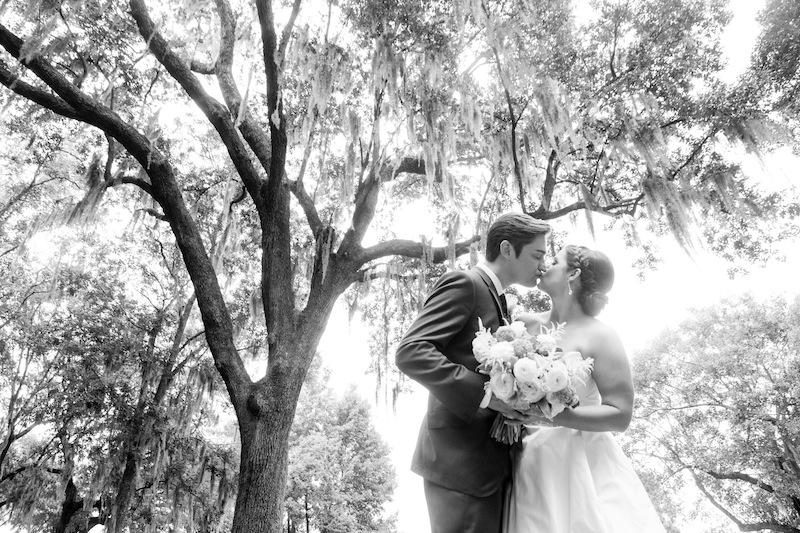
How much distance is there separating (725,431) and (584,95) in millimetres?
12009

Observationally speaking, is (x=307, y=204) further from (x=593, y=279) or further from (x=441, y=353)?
Result: (x=441, y=353)

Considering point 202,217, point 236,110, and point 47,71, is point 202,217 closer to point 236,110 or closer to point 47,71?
point 236,110

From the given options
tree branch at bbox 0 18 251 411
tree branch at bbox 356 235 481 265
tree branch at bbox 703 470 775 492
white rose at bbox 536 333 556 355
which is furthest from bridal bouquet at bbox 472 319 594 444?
tree branch at bbox 703 470 775 492

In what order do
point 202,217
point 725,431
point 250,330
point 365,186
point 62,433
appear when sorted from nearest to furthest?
point 365,186 → point 62,433 → point 202,217 → point 250,330 → point 725,431

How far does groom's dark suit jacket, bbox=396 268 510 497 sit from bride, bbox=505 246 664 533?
14cm

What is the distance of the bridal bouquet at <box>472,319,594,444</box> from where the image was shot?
1.44m

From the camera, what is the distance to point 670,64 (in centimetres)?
620

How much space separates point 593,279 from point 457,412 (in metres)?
1.06

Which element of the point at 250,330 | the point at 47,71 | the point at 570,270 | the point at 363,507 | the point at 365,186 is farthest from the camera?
the point at 363,507

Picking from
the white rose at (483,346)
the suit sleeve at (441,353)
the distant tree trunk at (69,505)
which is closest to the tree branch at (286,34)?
the suit sleeve at (441,353)

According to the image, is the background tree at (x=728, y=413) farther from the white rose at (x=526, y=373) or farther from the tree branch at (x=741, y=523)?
the white rose at (x=526, y=373)

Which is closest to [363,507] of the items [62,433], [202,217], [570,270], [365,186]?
[62,433]

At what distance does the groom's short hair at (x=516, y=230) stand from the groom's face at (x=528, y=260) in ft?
0.06

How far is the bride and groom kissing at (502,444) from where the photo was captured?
4.99 ft
